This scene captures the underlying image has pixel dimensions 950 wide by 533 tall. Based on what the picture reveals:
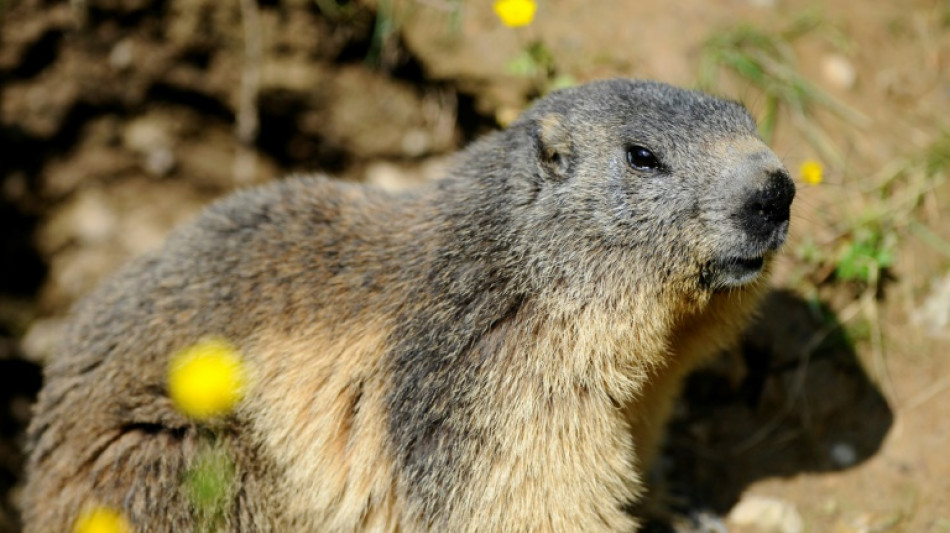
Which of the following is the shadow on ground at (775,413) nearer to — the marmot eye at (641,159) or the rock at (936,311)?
the rock at (936,311)

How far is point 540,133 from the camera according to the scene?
480 cm

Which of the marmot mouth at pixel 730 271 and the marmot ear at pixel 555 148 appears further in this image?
the marmot ear at pixel 555 148

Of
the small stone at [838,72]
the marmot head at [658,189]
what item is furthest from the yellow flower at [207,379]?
the small stone at [838,72]

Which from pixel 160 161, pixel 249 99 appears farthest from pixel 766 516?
pixel 160 161

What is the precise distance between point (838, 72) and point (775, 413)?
298 centimetres

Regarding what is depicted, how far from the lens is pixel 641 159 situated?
452 centimetres

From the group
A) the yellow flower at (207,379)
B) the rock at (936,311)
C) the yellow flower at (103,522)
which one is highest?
the rock at (936,311)

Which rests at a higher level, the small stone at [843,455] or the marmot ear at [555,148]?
the marmot ear at [555,148]

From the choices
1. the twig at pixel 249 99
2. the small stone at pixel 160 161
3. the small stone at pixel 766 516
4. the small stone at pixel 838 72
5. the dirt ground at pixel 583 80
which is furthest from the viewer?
the small stone at pixel 160 161

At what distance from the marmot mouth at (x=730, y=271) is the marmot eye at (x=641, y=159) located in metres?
0.58

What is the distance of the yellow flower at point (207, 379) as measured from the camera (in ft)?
15.5

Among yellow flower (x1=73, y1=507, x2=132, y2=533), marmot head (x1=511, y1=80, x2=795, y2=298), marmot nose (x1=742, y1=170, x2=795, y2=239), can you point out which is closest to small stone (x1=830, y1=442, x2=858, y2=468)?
marmot head (x1=511, y1=80, x2=795, y2=298)

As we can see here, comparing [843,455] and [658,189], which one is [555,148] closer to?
[658,189]

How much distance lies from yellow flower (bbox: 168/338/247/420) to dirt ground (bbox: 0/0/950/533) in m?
2.92
